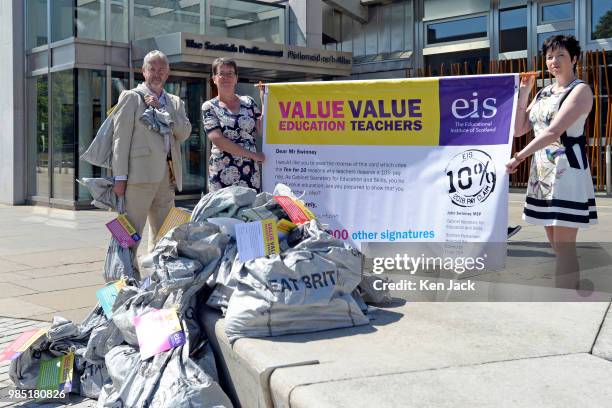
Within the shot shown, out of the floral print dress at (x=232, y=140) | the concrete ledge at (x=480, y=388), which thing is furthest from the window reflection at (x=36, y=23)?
the concrete ledge at (x=480, y=388)

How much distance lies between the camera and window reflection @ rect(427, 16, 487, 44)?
17703 mm

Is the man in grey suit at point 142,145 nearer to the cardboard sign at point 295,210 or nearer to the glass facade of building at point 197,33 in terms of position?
the cardboard sign at point 295,210

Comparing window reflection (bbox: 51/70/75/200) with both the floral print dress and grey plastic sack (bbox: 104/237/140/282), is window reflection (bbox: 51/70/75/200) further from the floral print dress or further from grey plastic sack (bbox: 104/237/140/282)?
the floral print dress

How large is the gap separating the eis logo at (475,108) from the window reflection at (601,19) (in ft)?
41.5

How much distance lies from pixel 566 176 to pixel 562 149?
175 mm

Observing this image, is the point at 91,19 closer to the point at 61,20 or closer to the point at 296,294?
the point at 61,20

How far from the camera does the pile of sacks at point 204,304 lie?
10.7 ft

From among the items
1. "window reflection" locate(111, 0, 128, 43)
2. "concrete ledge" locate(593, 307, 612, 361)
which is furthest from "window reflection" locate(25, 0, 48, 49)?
"concrete ledge" locate(593, 307, 612, 361)

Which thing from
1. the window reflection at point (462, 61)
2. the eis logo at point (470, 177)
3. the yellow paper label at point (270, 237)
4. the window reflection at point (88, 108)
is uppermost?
the window reflection at point (462, 61)

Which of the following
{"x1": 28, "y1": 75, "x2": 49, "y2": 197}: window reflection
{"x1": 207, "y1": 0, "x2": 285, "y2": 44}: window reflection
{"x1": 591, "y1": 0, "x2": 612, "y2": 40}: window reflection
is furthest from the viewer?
{"x1": 591, "y1": 0, "x2": 612, "y2": 40}: window reflection

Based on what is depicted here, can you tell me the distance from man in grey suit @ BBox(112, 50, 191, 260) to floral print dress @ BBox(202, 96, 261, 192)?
57 cm

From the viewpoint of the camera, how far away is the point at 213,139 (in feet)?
16.9

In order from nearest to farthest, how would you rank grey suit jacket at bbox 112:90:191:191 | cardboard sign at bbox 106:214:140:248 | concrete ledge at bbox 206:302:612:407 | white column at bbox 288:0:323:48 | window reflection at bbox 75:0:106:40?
1. concrete ledge at bbox 206:302:612:407
2. cardboard sign at bbox 106:214:140:248
3. grey suit jacket at bbox 112:90:191:191
4. window reflection at bbox 75:0:106:40
5. white column at bbox 288:0:323:48

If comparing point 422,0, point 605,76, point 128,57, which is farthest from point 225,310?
point 422,0
